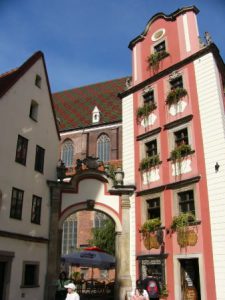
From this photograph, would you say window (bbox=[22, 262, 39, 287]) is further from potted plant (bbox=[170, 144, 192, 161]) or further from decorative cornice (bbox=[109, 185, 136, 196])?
potted plant (bbox=[170, 144, 192, 161])

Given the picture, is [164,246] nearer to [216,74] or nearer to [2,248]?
[2,248]

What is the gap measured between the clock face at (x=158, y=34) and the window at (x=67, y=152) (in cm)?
2105

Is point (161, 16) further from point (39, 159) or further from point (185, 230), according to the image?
point (185, 230)

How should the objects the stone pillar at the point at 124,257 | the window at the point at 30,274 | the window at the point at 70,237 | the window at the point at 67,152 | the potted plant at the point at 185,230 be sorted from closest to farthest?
the potted plant at the point at 185,230
the window at the point at 30,274
the stone pillar at the point at 124,257
the window at the point at 70,237
the window at the point at 67,152

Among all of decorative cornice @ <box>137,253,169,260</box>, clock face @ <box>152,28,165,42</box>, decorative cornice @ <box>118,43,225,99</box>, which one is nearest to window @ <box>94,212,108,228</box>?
decorative cornice @ <box>118,43,225,99</box>

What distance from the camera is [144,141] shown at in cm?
1964

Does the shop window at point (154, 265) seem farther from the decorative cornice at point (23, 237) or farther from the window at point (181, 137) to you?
the window at point (181, 137)

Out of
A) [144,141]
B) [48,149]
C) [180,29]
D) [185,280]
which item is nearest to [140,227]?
[185,280]

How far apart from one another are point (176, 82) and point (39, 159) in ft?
27.2

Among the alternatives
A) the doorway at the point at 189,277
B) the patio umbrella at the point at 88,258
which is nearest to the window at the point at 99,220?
the patio umbrella at the point at 88,258

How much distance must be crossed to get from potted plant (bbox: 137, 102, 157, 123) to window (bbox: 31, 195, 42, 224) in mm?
6996

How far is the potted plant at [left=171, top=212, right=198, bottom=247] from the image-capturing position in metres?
15.6

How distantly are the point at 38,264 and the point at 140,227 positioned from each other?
5.20m

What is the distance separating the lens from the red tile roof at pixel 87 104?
4116 cm
